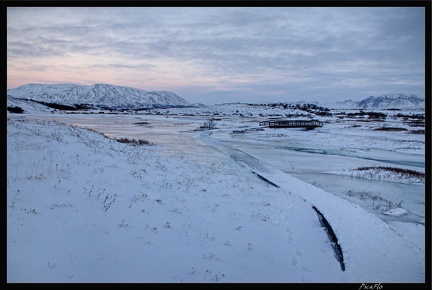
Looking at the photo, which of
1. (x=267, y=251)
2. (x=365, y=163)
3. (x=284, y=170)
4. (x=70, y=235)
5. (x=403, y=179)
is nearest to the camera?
(x=70, y=235)

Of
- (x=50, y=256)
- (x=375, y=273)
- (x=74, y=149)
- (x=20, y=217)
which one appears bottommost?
(x=375, y=273)

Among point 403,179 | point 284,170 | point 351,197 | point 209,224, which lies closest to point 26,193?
point 209,224

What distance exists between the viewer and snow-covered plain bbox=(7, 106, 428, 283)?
21.1ft

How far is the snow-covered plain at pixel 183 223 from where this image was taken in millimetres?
6426

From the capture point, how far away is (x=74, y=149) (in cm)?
1332

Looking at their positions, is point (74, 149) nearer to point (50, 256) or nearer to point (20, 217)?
point (20, 217)

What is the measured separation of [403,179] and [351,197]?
5616 mm

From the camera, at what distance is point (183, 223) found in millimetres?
8852

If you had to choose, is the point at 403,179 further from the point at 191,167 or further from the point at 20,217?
the point at 20,217

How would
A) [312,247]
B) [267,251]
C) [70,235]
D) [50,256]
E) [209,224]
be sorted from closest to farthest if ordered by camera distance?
[50,256] → [70,235] → [267,251] → [312,247] → [209,224]

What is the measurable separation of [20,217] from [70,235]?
48.2 inches

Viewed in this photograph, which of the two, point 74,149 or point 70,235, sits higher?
point 74,149

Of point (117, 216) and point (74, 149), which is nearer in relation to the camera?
point (117, 216)

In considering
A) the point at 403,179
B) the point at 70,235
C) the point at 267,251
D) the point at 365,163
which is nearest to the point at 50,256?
the point at 70,235
